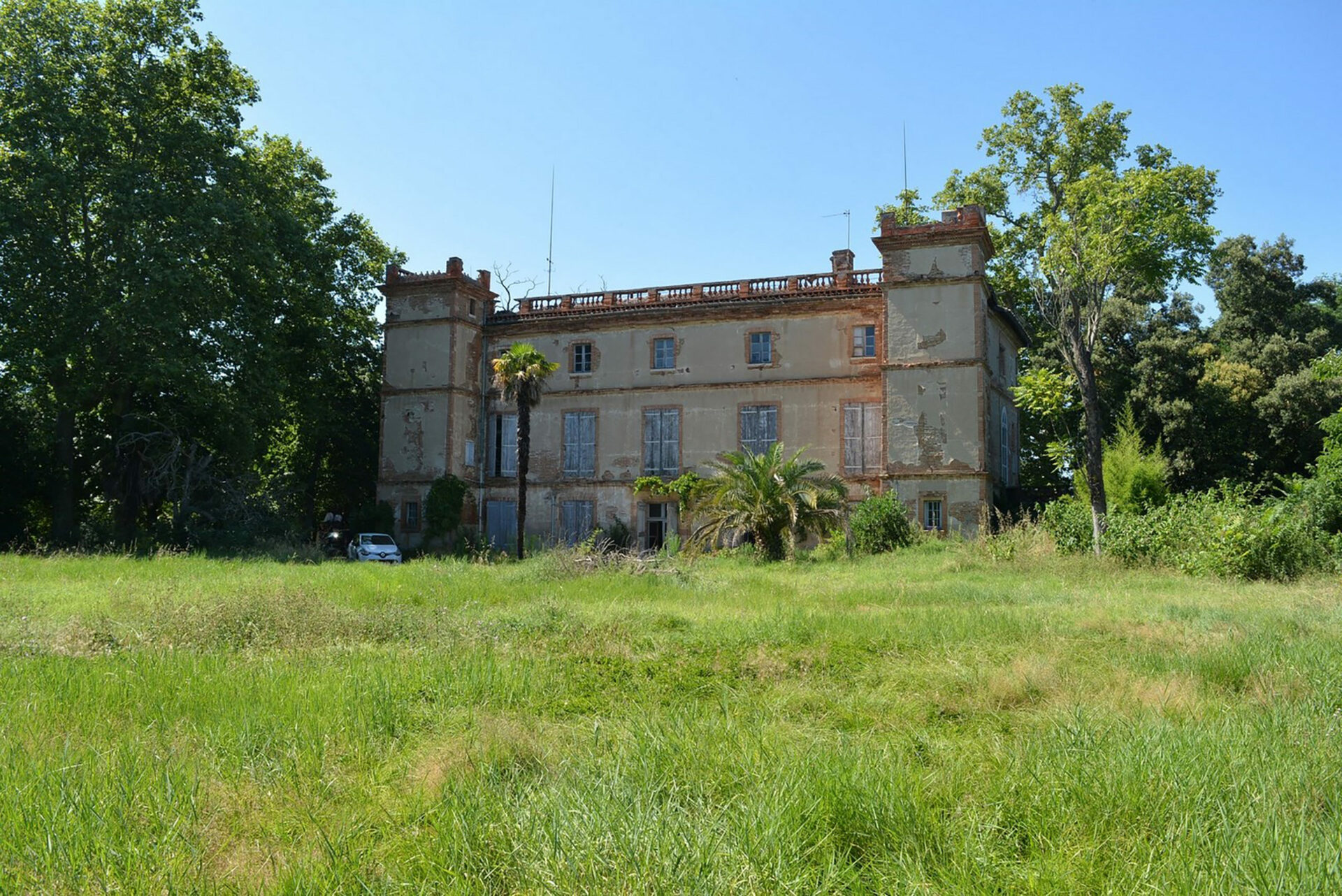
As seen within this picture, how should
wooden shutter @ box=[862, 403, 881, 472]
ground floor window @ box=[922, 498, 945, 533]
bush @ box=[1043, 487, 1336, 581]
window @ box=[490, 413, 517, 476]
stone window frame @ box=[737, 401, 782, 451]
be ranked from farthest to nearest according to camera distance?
window @ box=[490, 413, 517, 476] < stone window frame @ box=[737, 401, 782, 451] < wooden shutter @ box=[862, 403, 881, 472] < ground floor window @ box=[922, 498, 945, 533] < bush @ box=[1043, 487, 1336, 581]

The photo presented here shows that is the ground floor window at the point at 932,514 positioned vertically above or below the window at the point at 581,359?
below

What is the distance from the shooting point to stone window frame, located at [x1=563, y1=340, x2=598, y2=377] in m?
31.8

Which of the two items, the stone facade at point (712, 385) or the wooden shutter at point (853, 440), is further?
the wooden shutter at point (853, 440)

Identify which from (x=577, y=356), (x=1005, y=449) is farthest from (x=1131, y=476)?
(x=577, y=356)

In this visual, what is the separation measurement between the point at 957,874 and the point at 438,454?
28803 millimetres

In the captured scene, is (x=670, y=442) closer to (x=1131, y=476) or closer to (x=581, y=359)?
(x=581, y=359)

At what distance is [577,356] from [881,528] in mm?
12498

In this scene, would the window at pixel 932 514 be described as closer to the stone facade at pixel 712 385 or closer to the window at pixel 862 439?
the stone facade at pixel 712 385

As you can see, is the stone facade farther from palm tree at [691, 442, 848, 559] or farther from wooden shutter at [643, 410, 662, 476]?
palm tree at [691, 442, 848, 559]

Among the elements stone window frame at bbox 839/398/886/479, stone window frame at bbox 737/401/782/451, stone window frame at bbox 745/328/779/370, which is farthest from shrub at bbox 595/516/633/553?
stone window frame at bbox 839/398/886/479

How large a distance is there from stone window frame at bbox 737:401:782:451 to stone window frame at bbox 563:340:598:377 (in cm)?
518

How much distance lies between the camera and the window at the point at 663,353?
3102 cm

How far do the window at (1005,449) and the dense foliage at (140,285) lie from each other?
20.7 m

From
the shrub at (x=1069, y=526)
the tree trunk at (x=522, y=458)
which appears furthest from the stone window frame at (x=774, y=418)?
the shrub at (x=1069, y=526)
